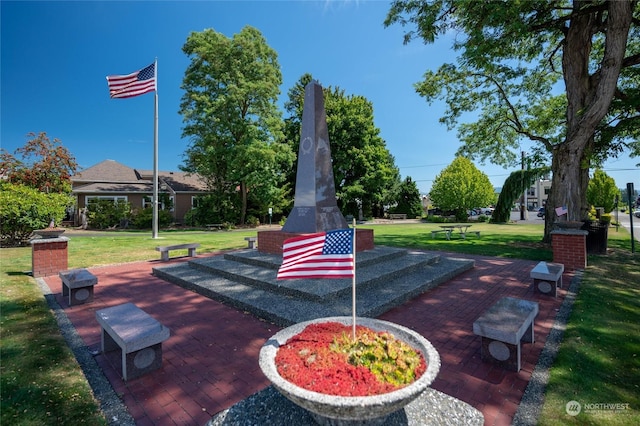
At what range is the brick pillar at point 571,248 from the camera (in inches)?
330

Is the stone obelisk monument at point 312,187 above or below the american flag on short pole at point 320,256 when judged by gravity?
above

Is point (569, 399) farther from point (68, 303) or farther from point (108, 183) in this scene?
point (108, 183)

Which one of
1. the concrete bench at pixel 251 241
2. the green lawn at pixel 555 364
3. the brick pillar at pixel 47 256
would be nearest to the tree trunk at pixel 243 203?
the concrete bench at pixel 251 241

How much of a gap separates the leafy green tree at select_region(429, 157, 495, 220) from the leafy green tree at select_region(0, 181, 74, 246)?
3448 cm

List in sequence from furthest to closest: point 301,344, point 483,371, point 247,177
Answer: point 247,177
point 483,371
point 301,344

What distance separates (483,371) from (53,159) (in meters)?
35.5

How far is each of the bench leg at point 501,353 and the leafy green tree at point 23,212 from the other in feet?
54.1

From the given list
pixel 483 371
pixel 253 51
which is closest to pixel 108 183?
pixel 253 51

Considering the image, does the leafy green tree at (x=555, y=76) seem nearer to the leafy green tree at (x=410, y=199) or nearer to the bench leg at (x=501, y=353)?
the bench leg at (x=501, y=353)

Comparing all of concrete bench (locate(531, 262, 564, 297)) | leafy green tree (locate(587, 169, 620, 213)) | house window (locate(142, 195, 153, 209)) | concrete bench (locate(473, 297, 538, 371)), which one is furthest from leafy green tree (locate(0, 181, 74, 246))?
leafy green tree (locate(587, 169, 620, 213))

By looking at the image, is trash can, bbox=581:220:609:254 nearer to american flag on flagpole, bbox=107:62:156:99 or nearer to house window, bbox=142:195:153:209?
american flag on flagpole, bbox=107:62:156:99

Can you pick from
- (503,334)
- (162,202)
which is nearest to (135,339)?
(503,334)

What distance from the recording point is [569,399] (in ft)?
9.49

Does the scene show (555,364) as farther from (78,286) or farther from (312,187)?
(78,286)
